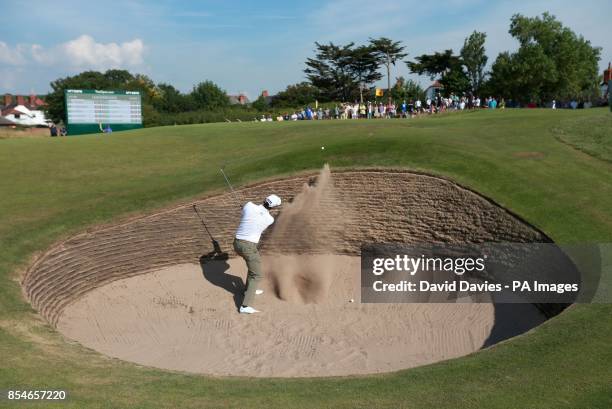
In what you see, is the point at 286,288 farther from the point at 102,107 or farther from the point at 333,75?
the point at 333,75

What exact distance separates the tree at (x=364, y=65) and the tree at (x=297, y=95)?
10.8 m

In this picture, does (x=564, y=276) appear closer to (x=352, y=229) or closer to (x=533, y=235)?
(x=533, y=235)

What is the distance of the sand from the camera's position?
12.3 m

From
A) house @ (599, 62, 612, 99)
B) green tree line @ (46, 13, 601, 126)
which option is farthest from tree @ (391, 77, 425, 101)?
house @ (599, 62, 612, 99)

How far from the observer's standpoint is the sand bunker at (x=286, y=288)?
12.8 meters

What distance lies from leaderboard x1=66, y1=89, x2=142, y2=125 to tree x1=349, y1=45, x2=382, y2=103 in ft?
173

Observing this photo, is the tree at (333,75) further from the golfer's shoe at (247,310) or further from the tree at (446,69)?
the golfer's shoe at (247,310)

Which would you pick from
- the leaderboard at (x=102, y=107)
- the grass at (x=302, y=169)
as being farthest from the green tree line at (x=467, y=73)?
the grass at (x=302, y=169)

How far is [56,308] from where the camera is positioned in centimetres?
1407

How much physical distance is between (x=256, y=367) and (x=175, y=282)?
556 cm

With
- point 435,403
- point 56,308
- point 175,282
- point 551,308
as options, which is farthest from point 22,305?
point 551,308

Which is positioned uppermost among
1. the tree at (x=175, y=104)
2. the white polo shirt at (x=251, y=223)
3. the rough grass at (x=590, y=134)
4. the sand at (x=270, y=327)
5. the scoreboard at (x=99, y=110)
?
the tree at (x=175, y=104)

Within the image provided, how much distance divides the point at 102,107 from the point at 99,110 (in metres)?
0.45

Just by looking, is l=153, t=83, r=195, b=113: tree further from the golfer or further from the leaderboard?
the golfer
